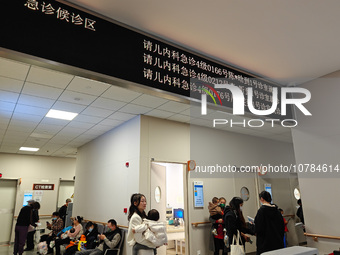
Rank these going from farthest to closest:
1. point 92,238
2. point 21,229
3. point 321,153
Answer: point 21,229
point 92,238
point 321,153

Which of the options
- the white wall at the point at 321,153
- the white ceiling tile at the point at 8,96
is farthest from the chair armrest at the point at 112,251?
the white wall at the point at 321,153

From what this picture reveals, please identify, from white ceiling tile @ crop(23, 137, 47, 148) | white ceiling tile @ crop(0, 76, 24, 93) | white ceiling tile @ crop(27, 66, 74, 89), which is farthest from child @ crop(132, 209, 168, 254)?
white ceiling tile @ crop(23, 137, 47, 148)

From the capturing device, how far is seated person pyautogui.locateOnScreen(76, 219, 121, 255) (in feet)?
→ 15.9

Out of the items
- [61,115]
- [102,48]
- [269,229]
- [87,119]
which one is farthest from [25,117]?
[269,229]

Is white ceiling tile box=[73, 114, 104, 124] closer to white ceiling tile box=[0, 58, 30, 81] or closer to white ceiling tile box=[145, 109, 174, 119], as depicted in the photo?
white ceiling tile box=[145, 109, 174, 119]

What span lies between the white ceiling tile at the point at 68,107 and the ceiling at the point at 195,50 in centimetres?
2

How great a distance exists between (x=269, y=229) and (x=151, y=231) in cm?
170

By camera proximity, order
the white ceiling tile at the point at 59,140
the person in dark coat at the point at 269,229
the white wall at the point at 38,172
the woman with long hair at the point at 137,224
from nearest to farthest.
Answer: the person in dark coat at the point at 269,229, the woman with long hair at the point at 137,224, the white ceiling tile at the point at 59,140, the white wall at the point at 38,172

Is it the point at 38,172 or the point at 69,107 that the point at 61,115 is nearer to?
the point at 69,107

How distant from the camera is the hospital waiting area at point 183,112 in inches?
89.4

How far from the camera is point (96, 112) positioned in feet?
16.6

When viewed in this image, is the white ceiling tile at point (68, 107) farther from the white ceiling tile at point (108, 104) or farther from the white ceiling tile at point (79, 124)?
the white ceiling tile at point (79, 124)

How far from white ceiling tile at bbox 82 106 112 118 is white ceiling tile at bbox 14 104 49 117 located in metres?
0.80

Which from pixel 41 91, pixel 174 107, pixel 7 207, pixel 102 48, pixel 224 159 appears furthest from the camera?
pixel 7 207
